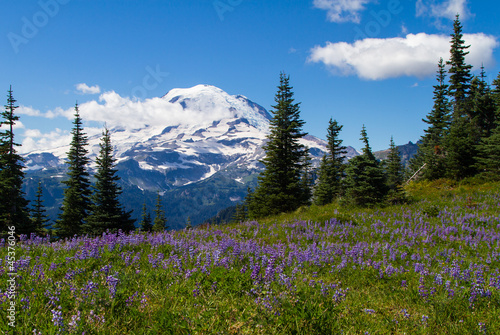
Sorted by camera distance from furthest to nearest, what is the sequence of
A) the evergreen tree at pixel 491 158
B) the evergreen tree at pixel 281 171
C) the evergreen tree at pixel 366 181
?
the evergreen tree at pixel 281 171
the evergreen tree at pixel 491 158
the evergreen tree at pixel 366 181

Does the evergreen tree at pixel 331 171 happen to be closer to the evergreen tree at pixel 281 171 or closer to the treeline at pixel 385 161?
the treeline at pixel 385 161

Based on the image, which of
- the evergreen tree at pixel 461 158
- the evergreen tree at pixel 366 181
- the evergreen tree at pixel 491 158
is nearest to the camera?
the evergreen tree at pixel 366 181

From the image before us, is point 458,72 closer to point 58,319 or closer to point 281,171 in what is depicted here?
point 281,171

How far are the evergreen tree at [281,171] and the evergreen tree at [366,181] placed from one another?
36.1 ft

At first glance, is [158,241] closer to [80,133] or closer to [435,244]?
[435,244]

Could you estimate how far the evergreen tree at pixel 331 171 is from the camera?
48.2m

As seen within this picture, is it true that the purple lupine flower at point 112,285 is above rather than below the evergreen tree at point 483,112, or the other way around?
below

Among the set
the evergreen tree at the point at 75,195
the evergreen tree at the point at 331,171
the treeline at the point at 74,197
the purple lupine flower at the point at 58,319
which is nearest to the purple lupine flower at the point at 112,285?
the purple lupine flower at the point at 58,319

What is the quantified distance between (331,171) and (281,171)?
2340 cm

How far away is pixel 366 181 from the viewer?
17.4m

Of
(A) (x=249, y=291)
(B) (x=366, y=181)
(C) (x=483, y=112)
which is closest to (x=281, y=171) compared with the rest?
(B) (x=366, y=181)

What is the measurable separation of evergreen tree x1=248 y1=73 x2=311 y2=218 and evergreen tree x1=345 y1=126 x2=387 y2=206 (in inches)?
433

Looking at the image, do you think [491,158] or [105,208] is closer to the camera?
[491,158]

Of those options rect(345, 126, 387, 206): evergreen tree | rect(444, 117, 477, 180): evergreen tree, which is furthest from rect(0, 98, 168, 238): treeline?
rect(444, 117, 477, 180): evergreen tree
